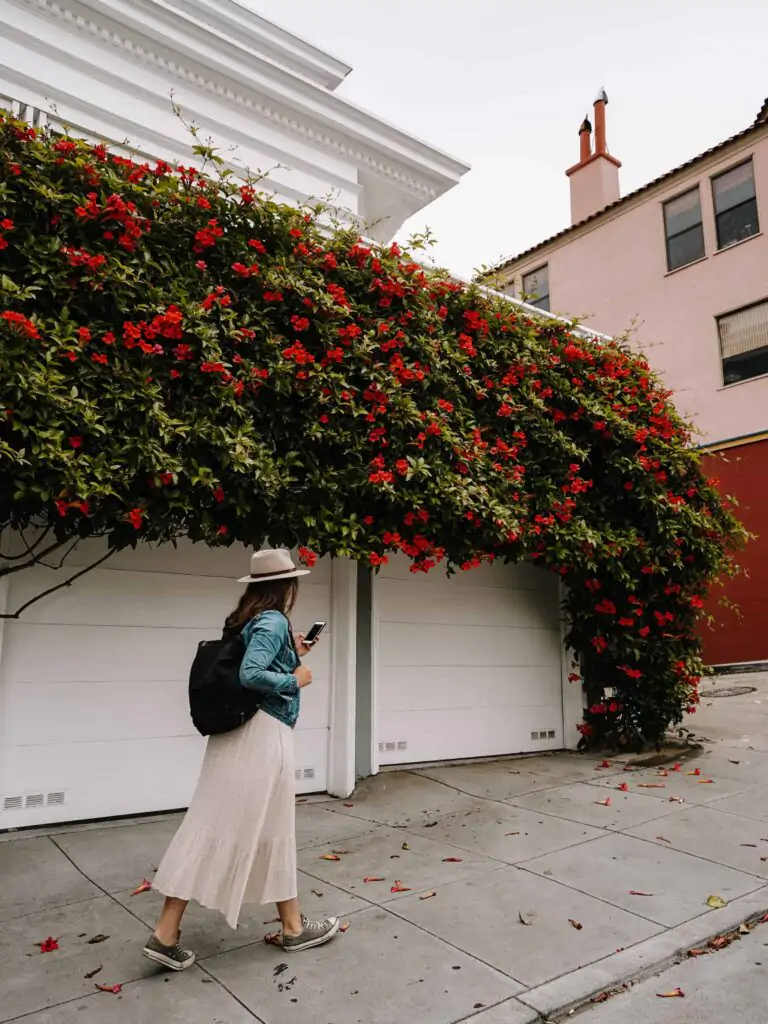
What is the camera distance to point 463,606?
745 centimetres

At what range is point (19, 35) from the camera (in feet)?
23.1

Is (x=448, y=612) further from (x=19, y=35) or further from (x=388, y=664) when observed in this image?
(x=19, y=35)

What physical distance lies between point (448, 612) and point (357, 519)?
2003 mm

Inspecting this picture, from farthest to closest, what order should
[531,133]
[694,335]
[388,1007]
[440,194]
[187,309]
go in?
[531,133] < [694,335] < [440,194] < [187,309] < [388,1007]

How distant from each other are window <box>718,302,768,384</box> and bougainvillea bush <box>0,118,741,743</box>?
275 inches

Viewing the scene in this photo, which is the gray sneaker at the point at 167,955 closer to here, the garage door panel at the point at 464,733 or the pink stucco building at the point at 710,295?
the garage door panel at the point at 464,733

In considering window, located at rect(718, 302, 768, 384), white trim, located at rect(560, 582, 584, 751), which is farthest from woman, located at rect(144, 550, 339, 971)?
window, located at rect(718, 302, 768, 384)

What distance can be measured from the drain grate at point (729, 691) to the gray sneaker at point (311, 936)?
842cm

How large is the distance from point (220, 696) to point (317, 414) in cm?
281

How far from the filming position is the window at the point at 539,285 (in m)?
18.0

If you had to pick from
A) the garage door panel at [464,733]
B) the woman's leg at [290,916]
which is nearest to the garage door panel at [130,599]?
the garage door panel at [464,733]

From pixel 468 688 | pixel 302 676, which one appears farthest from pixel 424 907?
pixel 468 688

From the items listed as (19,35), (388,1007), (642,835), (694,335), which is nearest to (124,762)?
(388,1007)

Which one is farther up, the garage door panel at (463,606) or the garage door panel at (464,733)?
the garage door panel at (463,606)
